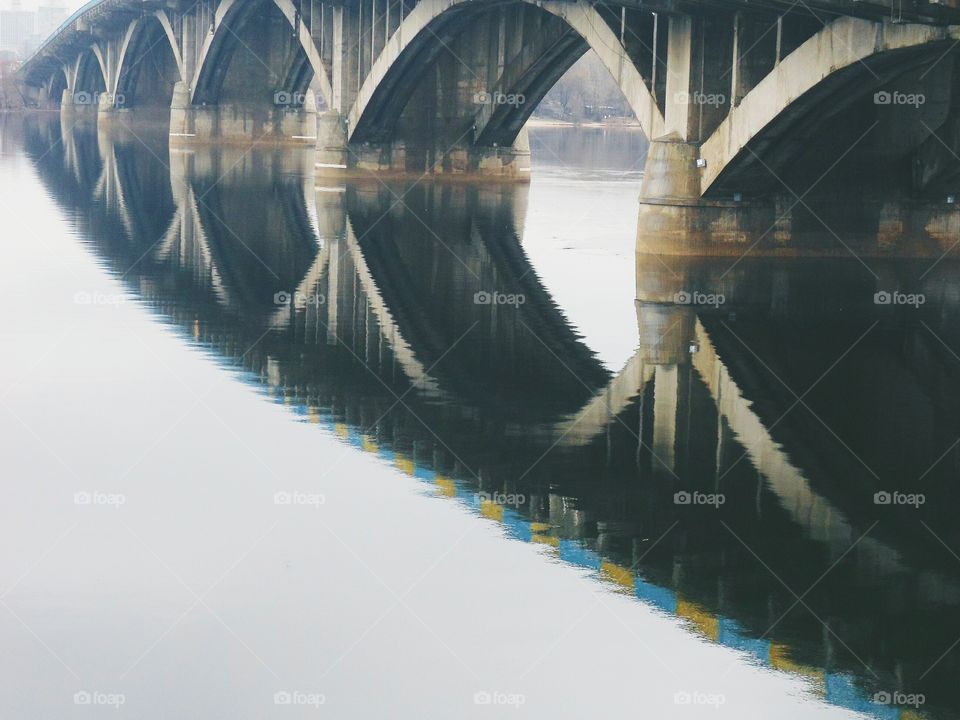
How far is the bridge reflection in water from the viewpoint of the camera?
12.8 m

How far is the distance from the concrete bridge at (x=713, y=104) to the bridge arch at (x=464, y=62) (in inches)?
3.6

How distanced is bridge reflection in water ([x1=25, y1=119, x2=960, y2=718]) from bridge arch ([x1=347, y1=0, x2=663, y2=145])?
16.4m

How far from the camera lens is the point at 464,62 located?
61531 mm

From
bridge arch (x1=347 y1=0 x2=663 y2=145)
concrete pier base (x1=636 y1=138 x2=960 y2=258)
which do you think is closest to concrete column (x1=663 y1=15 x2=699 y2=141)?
concrete pier base (x1=636 y1=138 x2=960 y2=258)

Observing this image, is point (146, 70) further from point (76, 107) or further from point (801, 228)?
point (801, 228)

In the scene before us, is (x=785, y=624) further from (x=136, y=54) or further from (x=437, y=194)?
(x=136, y=54)

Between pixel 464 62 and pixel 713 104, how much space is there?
26350 millimetres

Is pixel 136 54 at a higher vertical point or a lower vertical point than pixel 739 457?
higher

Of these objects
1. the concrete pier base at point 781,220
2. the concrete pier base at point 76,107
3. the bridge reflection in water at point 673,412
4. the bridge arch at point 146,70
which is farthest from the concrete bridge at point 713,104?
the concrete pier base at point 76,107

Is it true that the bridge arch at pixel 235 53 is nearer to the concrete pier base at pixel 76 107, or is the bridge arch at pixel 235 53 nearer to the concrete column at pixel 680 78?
the concrete column at pixel 680 78

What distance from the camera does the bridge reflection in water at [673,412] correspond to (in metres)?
12.8

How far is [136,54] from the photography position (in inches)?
4769

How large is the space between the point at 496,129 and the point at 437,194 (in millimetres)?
6348

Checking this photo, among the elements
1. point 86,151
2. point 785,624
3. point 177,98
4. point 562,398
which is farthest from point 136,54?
point 785,624
